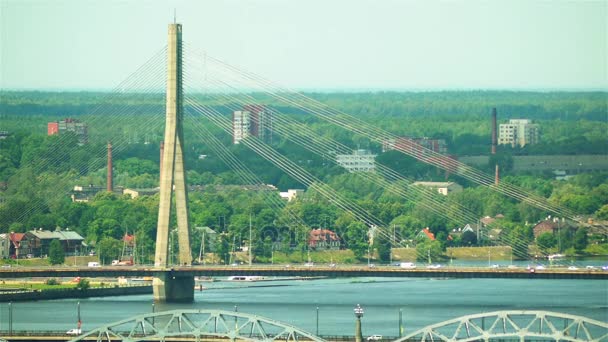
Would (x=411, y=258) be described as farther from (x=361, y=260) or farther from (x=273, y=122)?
(x=273, y=122)

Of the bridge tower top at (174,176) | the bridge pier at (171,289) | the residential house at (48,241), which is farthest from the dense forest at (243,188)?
the bridge pier at (171,289)

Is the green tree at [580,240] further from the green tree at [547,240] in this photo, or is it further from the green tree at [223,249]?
the green tree at [223,249]

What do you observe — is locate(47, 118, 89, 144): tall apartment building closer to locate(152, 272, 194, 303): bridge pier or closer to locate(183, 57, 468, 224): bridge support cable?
locate(183, 57, 468, 224): bridge support cable

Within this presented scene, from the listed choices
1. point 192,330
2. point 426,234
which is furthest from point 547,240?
point 192,330

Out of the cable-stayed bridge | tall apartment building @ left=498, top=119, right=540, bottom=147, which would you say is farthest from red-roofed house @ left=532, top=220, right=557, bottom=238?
tall apartment building @ left=498, top=119, right=540, bottom=147

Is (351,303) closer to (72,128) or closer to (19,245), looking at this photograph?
(19,245)

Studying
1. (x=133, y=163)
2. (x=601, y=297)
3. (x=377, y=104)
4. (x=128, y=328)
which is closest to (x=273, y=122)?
(x=133, y=163)

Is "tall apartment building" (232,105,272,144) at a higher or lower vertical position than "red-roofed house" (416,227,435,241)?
higher
